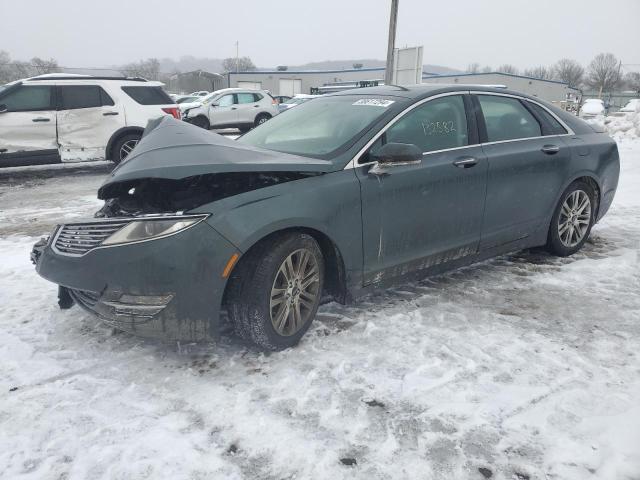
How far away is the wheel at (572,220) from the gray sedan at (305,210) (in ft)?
0.72

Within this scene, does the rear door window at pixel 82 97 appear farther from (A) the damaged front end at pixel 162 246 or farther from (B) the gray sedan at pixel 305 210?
(A) the damaged front end at pixel 162 246

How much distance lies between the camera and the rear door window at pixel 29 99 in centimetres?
870

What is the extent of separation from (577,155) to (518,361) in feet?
8.17

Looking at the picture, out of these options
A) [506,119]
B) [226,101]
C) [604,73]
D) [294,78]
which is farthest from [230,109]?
[604,73]

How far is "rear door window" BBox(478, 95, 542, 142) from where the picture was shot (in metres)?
4.08

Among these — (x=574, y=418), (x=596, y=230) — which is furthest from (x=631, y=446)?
(x=596, y=230)

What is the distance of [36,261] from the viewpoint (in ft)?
10.1

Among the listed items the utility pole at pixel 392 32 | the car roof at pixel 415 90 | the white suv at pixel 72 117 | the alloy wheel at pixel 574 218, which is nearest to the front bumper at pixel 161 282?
the car roof at pixel 415 90

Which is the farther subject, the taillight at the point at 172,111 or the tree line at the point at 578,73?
the tree line at the point at 578,73

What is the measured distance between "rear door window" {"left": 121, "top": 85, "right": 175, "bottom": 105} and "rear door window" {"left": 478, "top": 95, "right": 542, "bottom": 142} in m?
7.52

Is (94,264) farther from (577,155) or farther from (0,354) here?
(577,155)

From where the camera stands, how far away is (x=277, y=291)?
2920 mm

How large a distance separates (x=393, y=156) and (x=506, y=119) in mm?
1625

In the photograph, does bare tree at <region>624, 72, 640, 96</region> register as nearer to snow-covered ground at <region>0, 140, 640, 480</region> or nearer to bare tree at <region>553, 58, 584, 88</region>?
bare tree at <region>553, 58, 584, 88</region>
